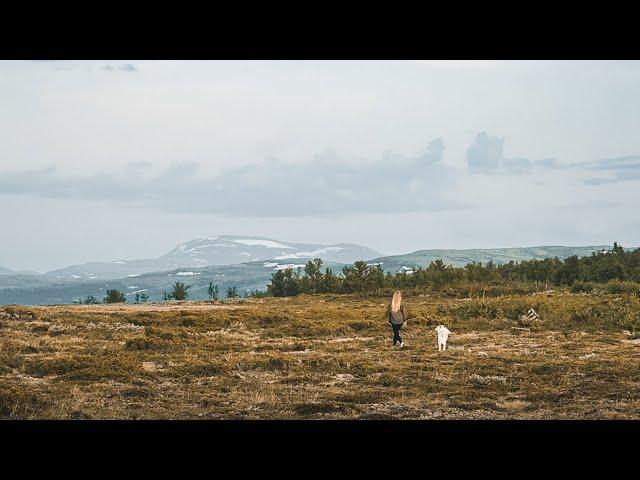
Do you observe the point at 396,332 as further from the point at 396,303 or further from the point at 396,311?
the point at 396,303

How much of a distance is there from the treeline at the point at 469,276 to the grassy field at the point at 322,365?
10.8 m

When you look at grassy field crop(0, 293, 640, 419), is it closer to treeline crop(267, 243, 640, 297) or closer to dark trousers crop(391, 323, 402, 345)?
dark trousers crop(391, 323, 402, 345)

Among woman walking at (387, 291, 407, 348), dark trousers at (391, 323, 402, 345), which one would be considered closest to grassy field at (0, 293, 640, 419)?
dark trousers at (391, 323, 402, 345)

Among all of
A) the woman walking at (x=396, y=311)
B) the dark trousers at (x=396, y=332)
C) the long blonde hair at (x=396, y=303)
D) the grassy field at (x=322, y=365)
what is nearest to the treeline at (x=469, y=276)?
the grassy field at (x=322, y=365)

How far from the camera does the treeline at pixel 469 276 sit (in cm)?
3416

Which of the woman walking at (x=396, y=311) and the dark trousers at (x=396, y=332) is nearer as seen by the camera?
the woman walking at (x=396, y=311)

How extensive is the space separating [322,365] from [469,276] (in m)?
23.9

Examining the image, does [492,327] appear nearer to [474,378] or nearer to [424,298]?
[474,378]

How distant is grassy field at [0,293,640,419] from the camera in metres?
10.3

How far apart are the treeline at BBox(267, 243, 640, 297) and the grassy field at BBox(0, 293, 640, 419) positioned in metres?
10.8

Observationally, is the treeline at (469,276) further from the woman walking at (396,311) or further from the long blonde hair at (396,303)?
the long blonde hair at (396,303)
